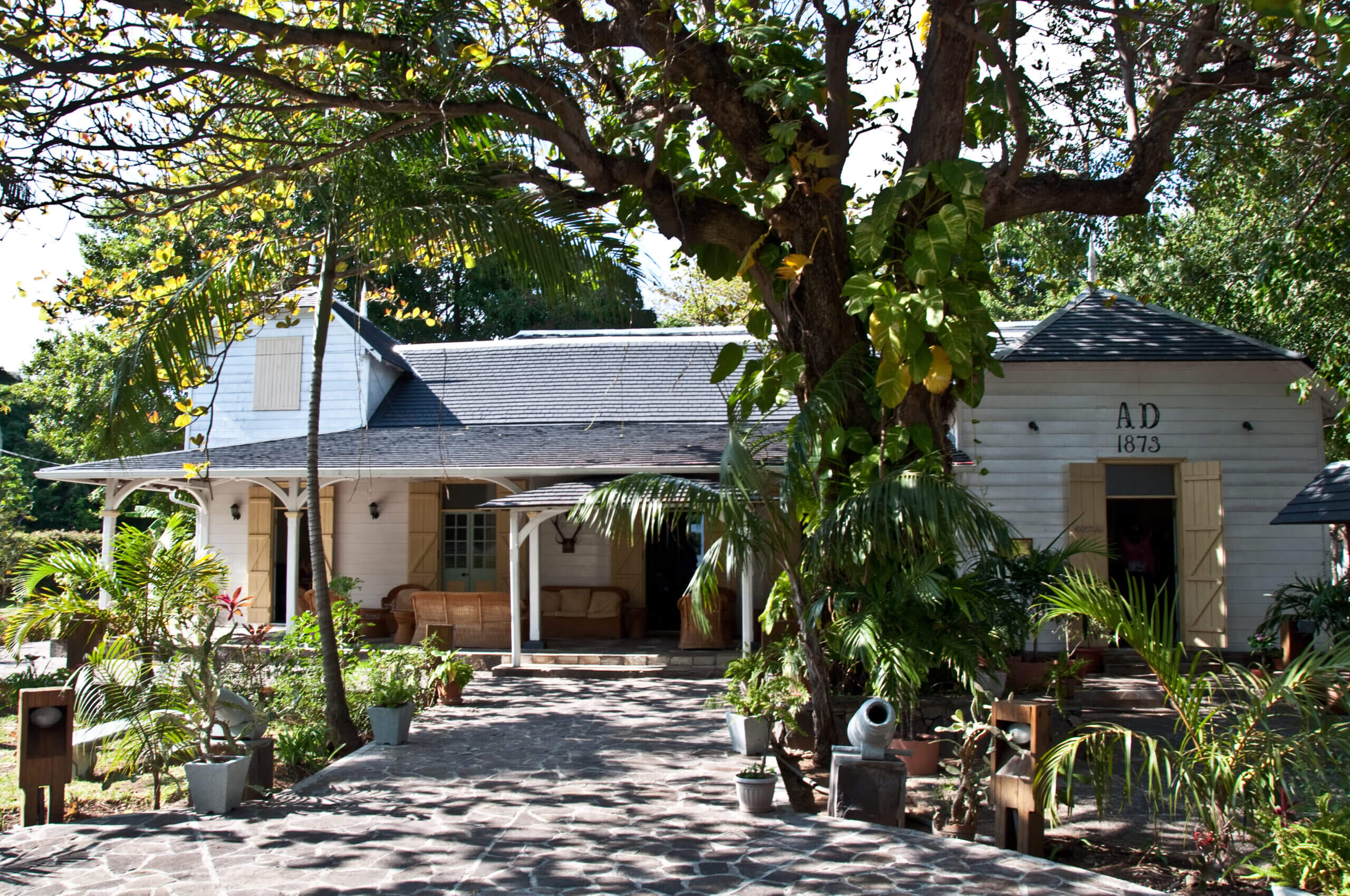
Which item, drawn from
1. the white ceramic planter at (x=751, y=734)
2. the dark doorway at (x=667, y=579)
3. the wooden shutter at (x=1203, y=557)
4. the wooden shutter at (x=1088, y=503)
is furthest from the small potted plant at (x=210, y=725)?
the wooden shutter at (x=1203, y=557)

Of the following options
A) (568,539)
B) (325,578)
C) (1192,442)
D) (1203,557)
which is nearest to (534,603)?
(568,539)

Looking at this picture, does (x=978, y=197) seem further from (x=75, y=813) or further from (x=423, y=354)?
(x=423, y=354)

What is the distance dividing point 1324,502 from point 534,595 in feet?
30.3

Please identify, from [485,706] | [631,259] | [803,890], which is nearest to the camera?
[803,890]

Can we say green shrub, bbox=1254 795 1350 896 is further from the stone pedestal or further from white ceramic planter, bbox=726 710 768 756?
white ceramic planter, bbox=726 710 768 756

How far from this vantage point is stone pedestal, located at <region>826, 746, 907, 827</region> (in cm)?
630

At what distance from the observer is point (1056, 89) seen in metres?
10.9

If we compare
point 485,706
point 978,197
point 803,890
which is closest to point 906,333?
point 978,197

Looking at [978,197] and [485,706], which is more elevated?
[978,197]

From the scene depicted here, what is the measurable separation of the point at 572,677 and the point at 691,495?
5721 mm

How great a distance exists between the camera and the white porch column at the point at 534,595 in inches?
520

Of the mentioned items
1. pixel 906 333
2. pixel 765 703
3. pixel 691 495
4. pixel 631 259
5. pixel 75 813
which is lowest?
Result: pixel 75 813

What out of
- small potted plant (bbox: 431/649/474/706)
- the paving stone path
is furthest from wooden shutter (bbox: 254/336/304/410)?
the paving stone path

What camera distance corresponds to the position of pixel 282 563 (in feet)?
57.4
